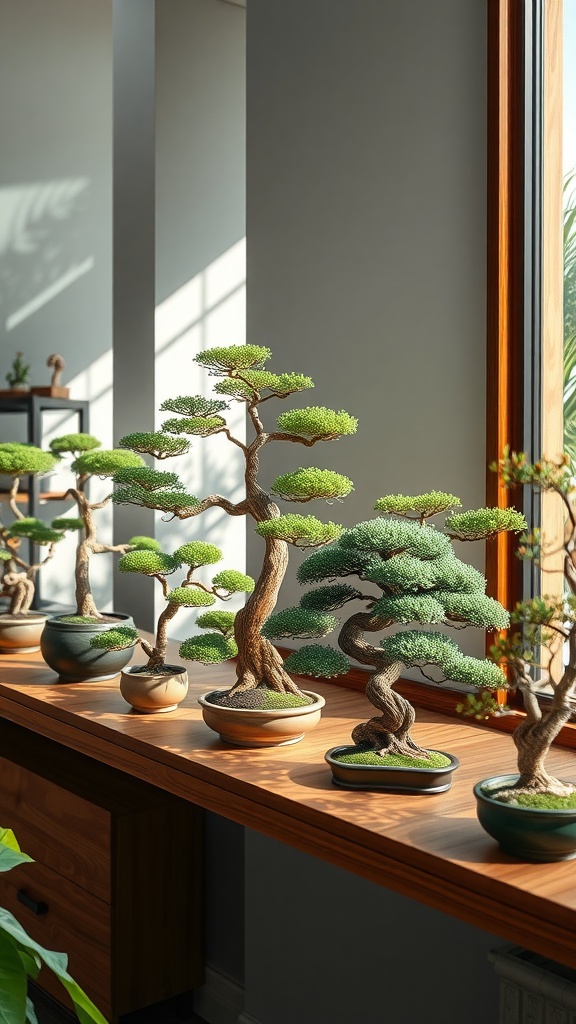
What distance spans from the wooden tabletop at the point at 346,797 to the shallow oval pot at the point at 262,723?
2 cm

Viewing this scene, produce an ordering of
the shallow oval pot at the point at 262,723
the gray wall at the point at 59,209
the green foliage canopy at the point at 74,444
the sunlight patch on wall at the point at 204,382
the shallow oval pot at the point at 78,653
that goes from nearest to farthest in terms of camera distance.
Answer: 1. the shallow oval pot at the point at 262,723
2. the shallow oval pot at the point at 78,653
3. the green foliage canopy at the point at 74,444
4. the sunlight patch on wall at the point at 204,382
5. the gray wall at the point at 59,209

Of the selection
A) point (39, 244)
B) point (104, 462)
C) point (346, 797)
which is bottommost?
point (346, 797)

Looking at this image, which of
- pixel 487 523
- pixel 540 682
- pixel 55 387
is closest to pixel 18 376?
pixel 55 387

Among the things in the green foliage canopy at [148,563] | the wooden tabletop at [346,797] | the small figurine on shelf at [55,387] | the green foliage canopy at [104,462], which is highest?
the small figurine on shelf at [55,387]

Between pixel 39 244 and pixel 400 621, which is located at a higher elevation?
pixel 39 244

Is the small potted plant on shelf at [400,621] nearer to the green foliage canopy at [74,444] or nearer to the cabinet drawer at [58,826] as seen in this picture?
the cabinet drawer at [58,826]

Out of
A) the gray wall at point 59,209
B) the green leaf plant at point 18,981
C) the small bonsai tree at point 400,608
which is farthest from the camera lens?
the gray wall at point 59,209

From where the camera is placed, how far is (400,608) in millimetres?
1314

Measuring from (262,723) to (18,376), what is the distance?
240 centimetres

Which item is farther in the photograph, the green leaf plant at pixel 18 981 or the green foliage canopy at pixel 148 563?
the green foliage canopy at pixel 148 563

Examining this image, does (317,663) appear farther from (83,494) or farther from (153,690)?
(83,494)

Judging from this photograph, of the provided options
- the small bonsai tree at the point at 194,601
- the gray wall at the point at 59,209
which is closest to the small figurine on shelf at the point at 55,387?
the gray wall at the point at 59,209

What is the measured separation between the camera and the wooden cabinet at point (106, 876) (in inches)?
82.4

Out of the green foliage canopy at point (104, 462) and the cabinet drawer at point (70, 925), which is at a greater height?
the green foliage canopy at point (104, 462)
